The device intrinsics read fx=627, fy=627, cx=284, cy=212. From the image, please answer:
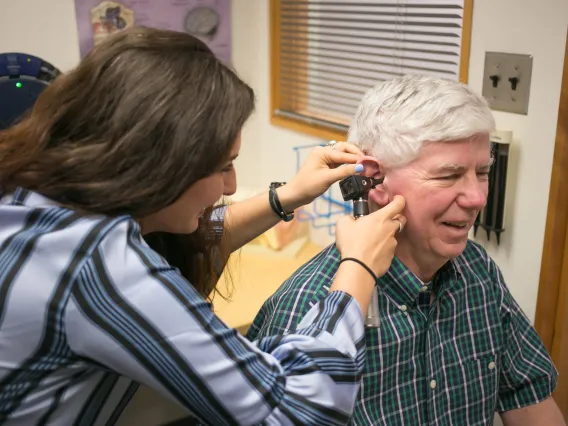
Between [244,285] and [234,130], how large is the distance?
52.1 inches

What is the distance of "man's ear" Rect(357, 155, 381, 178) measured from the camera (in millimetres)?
1368

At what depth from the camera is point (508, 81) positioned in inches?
67.4

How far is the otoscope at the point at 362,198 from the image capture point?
1257 millimetres

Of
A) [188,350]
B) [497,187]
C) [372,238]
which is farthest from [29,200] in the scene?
[497,187]

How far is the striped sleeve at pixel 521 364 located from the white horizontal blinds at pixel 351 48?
2.61 feet

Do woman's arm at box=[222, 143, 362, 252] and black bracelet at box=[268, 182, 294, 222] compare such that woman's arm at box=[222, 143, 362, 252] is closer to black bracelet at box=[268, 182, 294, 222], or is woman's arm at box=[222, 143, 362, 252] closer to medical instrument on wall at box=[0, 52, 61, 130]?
black bracelet at box=[268, 182, 294, 222]

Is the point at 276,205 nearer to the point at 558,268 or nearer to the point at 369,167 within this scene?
the point at 369,167

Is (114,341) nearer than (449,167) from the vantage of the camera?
Yes

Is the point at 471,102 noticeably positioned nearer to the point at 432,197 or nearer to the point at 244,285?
the point at 432,197

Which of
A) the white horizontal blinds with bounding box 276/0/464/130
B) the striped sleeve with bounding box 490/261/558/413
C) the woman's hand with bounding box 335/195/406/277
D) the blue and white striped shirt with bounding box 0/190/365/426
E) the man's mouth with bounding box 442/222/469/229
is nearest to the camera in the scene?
the blue and white striped shirt with bounding box 0/190/365/426

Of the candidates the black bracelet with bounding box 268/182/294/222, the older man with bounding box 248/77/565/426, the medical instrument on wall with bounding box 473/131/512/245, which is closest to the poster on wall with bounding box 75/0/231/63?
the black bracelet with bounding box 268/182/294/222

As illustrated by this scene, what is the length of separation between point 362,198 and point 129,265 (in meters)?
0.57

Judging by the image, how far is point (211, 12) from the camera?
261 cm

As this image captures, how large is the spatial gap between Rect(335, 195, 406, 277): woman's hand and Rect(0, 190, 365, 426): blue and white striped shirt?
21 centimetres
